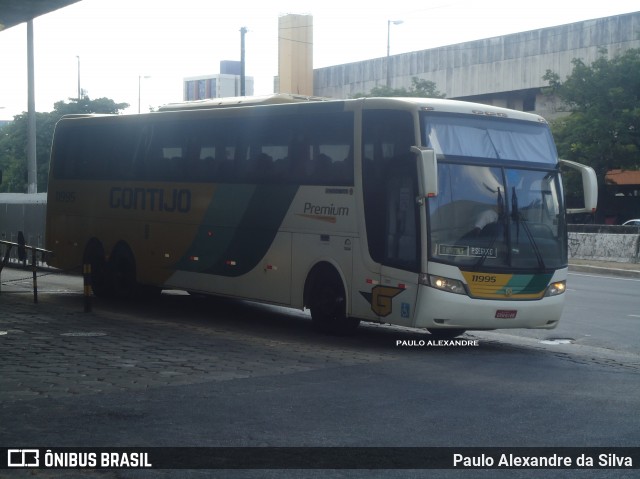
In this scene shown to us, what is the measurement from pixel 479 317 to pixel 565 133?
1459 inches

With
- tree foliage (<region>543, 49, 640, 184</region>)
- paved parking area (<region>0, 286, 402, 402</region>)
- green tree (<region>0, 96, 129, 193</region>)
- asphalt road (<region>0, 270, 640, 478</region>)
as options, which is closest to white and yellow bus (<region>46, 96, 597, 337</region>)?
asphalt road (<region>0, 270, 640, 478</region>)

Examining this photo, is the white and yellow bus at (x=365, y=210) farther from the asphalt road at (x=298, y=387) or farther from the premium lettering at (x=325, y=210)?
the asphalt road at (x=298, y=387)

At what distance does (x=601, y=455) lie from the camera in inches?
293

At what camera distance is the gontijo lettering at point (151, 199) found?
60.7 feet

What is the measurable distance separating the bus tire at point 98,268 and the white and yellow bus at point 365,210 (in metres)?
1.53

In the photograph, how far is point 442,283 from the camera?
44.5ft

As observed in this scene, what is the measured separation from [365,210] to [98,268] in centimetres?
823

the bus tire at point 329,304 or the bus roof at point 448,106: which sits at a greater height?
the bus roof at point 448,106

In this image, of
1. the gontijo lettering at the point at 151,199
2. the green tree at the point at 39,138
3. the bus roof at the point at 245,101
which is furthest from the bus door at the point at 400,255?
the green tree at the point at 39,138

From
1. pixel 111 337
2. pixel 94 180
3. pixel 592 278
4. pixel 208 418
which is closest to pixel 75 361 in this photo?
pixel 111 337

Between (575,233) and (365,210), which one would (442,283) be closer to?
(365,210)

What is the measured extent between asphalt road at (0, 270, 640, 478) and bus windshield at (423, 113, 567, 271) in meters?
1.39

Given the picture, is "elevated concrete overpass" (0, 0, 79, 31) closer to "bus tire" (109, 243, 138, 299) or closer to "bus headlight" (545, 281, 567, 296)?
"bus tire" (109, 243, 138, 299)

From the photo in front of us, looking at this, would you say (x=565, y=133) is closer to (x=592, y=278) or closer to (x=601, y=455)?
(x=592, y=278)
